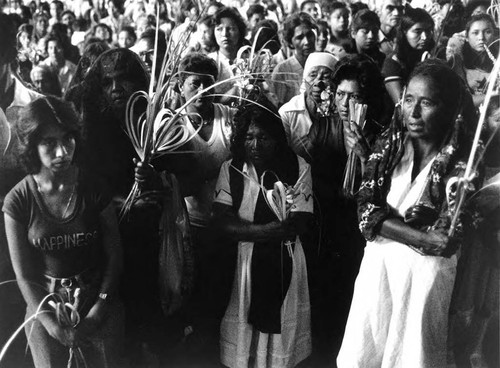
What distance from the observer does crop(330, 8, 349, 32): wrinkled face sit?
5.56m

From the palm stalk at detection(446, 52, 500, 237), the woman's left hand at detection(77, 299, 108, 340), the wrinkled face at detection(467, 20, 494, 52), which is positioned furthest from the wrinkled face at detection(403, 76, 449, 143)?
the woman's left hand at detection(77, 299, 108, 340)

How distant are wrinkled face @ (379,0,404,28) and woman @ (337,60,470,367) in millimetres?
951

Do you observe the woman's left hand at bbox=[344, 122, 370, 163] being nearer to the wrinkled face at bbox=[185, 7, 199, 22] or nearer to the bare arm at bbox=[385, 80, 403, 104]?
the bare arm at bbox=[385, 80, 403, 104]

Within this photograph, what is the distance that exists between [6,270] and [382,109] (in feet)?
6.62

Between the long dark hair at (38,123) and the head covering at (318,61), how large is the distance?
1.26m

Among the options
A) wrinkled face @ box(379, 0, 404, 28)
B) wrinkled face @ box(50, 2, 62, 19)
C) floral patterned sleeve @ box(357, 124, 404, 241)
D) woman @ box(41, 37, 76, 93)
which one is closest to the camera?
floral patterned sleeve @ box(357, 124, 404, 241)

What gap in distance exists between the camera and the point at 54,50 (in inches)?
214

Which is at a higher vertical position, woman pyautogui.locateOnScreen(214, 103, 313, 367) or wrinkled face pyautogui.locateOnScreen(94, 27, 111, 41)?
wrinkled face pyautogui.locateOnScreen(94, 27, 111, 41)

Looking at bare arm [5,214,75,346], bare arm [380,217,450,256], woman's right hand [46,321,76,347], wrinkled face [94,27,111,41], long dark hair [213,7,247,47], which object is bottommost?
woman's right hand [46,321,76,347]

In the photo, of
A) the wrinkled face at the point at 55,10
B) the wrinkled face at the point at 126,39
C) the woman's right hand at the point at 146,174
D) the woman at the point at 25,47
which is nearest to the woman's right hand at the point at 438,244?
the woman's right hand at the point at 146,174

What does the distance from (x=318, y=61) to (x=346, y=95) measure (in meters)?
0.46

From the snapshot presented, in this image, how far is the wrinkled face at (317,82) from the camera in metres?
4.15

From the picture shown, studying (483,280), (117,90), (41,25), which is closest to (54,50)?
(41,25)

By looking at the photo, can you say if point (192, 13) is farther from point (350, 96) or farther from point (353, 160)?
point (353, 160)
